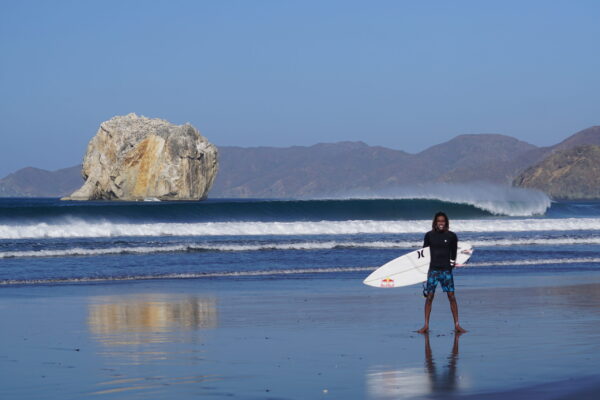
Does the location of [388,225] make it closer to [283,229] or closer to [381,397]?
[283,229]

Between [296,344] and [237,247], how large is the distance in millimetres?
19234

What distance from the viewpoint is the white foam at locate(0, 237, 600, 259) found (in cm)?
2731

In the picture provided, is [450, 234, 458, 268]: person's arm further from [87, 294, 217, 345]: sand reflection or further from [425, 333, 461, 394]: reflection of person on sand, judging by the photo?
[87, 294, 217, 345]: sand reflection

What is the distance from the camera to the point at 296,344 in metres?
10.5

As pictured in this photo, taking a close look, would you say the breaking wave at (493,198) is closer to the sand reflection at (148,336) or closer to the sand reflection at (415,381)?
the sand reflection at (148,336)

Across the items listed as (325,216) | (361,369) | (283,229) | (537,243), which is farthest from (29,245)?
(325,216)

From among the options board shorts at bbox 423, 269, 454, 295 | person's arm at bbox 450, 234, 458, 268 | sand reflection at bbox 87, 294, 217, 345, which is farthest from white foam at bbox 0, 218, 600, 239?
person's arm at bbox 450, 234, 458, 268

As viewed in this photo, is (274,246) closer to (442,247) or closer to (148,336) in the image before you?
(442,247)

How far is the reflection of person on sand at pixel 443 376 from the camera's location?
802 cm

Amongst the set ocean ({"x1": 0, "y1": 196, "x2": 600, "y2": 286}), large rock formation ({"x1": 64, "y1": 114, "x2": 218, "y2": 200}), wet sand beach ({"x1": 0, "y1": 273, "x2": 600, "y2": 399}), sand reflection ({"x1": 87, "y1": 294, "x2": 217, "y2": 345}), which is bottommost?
wet sand beach ({"x1": 0, "y1": 273, "x2": 600, "y2": 399})

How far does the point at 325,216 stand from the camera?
58.0 m

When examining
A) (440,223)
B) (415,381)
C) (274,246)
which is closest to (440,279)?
(440,223)

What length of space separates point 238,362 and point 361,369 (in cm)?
129

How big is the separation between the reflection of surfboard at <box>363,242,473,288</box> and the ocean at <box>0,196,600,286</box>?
4705mm
